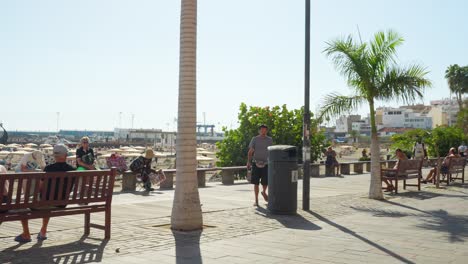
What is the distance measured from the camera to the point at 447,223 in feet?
29.9

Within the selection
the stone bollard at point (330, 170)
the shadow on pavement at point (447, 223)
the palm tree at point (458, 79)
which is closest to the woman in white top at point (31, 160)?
the shadow on pavement at point (447, 223)

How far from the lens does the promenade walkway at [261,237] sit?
6.10 meters

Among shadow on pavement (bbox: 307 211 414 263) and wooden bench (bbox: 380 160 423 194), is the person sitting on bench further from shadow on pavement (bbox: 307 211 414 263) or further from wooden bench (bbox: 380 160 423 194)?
wooden bench (bbox: 380 160 423 194)

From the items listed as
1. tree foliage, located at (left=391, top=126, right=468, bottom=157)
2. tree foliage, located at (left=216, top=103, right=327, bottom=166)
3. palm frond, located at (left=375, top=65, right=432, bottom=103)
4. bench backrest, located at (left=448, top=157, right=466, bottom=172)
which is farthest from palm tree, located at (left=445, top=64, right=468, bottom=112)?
palm frond, located at (left=375, top=65, right=432, bottom=103)

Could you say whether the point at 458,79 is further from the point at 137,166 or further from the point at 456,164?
the point at 137,166

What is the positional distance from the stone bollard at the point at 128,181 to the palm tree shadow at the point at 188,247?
700cm

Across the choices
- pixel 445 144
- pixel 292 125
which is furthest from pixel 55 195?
pixel 445 144

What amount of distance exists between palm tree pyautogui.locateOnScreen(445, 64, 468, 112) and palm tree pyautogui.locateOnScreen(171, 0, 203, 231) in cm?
7617

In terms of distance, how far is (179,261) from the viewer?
5.84 meters

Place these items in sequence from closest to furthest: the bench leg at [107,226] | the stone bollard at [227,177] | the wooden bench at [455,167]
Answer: the bench leg at [107,226] < the stone bollard at [227,177] < the wooden bench at [455,167]

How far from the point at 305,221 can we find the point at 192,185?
2184 millimetres

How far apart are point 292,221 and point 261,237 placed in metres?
1.75

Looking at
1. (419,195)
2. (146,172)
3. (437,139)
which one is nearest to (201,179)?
(146,172)

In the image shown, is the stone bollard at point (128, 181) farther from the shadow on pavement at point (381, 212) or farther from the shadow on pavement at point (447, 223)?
the shadow on pavement at point (447, 223)
